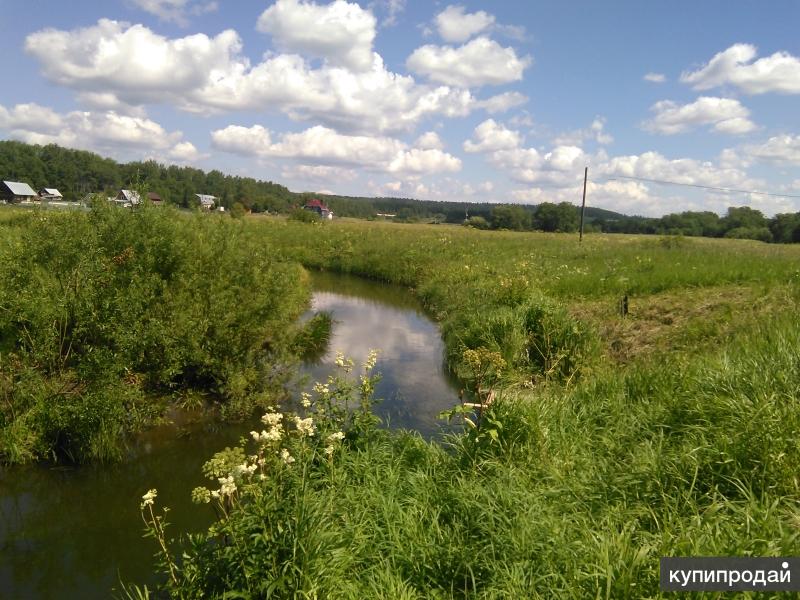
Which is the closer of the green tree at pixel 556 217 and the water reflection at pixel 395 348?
the water reflection at pixel 395 348

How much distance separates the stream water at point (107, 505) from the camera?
537 cm

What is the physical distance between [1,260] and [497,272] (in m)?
16.1

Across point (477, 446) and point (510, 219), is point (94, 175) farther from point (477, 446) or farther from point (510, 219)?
point (477, 446)

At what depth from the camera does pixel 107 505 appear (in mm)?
6613

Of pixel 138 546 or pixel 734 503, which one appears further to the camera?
pixel 138 546

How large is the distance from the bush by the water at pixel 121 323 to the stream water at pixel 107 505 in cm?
39

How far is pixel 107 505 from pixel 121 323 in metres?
2.75

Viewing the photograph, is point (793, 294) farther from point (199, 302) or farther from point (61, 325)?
point (61, 325)

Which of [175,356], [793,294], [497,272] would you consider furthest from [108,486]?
[497,272]

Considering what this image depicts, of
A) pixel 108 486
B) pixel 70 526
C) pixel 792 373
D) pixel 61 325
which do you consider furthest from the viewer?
pixel 61 325

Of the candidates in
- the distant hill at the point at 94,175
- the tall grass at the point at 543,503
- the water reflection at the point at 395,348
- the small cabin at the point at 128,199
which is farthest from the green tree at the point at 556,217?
the tall grass at the point at 543,503

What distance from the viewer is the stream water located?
211 inches

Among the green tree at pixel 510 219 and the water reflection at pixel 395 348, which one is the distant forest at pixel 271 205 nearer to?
the green tree at pixel 510 219

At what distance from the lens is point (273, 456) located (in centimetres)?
446
